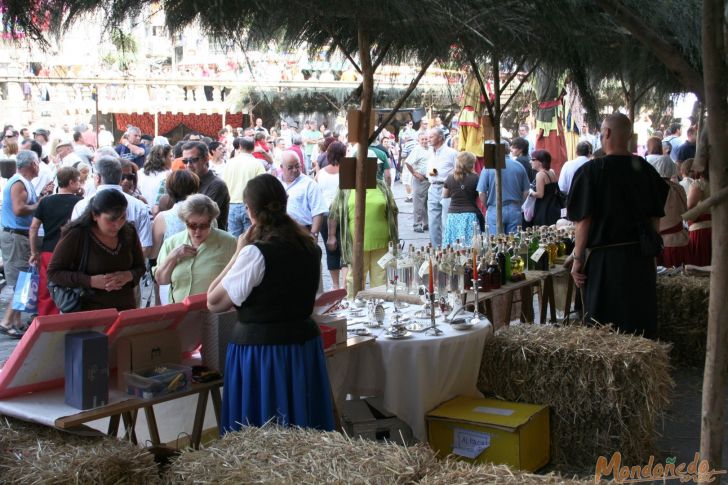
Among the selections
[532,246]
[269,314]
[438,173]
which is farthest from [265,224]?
[438,173]

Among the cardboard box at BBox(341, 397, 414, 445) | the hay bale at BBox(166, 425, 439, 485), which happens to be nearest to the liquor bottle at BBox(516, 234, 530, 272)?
the cardboard box at BBox(341, 397, 414, 445)

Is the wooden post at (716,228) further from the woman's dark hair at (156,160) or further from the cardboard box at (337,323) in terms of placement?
the woman's dark hair at (156,160)

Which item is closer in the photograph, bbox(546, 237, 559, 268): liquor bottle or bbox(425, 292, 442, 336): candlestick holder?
bbox(425, 292, 442, 336): candlestick holder

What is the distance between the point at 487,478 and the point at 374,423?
2.12 metres

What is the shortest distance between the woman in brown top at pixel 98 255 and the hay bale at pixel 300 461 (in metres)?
2.38

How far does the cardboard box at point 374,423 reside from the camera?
4488mm

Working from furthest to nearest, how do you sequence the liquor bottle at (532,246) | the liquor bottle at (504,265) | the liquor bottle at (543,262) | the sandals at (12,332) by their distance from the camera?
the sandals at (12,332), the liquor bottle at (532,246), the liquor bottle at (543,262), the liquor bottle at (504,265)

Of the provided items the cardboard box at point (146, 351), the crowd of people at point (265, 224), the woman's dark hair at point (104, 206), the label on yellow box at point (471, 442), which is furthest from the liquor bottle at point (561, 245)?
the cardboard box at point (146, 351)

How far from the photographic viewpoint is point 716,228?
99.0 inches

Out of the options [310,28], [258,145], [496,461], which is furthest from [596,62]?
[258,145]

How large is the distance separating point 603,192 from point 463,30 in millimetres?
1454

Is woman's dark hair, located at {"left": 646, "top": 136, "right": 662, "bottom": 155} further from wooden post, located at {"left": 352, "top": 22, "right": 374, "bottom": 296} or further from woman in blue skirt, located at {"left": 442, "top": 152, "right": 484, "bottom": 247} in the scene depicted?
wooden post, located at {"left": 352, "top": 22, "right": 374, "bottom": 296}

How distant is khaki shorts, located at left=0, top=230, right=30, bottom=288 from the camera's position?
796 cm

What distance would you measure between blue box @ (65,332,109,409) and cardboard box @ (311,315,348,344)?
1.24 m
